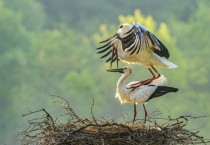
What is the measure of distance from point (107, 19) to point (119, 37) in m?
23.2

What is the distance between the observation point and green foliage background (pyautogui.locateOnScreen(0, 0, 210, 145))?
22609 millimetres

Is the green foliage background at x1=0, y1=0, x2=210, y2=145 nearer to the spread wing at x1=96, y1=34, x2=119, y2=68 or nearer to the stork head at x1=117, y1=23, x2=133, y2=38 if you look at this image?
the spread wing at x1=96, y1=34, x2=119, y2=68

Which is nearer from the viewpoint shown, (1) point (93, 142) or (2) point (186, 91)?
(1) point (93, 142)

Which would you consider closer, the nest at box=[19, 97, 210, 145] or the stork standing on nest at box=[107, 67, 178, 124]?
the nest at box=[19, 97, 210, 145]

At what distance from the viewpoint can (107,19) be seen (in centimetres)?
2861

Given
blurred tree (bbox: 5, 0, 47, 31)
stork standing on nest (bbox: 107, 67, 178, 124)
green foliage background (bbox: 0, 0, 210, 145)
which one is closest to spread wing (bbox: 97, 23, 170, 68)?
stork standing on nest (bbox: 107, 67, 178, 124)

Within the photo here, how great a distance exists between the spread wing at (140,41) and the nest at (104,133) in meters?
0.49

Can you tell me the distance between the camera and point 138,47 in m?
5.40

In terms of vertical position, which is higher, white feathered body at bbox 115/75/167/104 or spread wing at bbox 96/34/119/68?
spread wing at bbox 96/34/119/68

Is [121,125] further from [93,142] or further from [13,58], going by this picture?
[13,58]

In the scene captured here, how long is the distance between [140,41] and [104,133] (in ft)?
2.41

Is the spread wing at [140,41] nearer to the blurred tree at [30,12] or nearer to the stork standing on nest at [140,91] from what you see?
the stork standing on nest at [140,91]

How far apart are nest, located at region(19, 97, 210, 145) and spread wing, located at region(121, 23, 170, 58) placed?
19.4 inches

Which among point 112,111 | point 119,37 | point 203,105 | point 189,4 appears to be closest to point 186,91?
point 203,105
